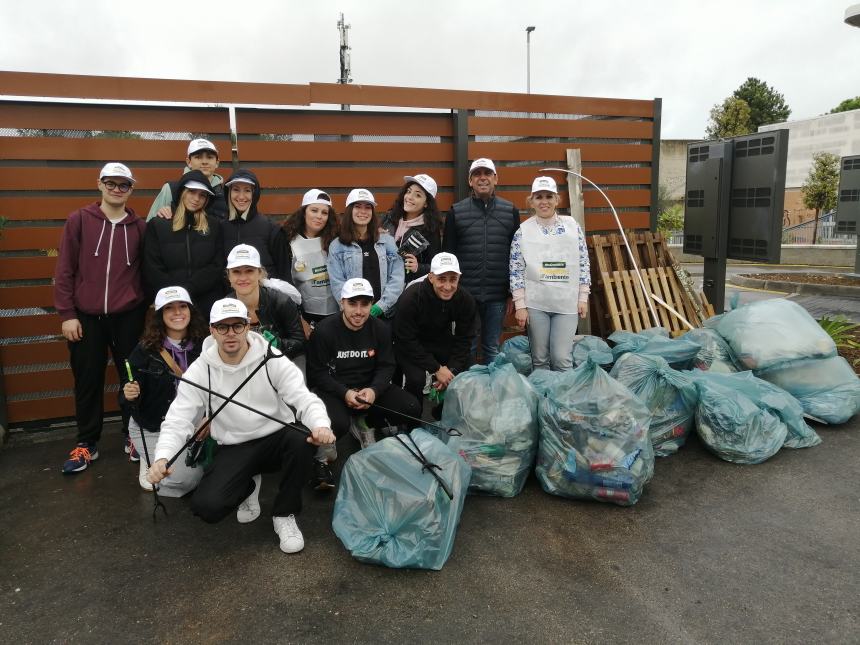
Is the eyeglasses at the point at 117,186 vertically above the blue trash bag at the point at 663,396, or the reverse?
the eyeglasses at the point at 117,186

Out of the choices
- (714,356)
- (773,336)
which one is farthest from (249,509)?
(773,336)

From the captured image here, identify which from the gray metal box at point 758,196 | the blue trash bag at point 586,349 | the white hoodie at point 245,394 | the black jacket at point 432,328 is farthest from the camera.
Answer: the gray metal box at point 758,196

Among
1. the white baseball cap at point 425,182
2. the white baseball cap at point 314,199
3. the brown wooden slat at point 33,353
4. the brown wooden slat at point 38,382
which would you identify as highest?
the white baseball cap at point 425,182

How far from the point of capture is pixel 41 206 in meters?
4.52

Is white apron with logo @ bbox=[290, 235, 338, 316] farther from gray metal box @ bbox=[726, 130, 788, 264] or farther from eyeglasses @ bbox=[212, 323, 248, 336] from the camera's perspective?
gray metal box @ bbox=[726, 130, 788, 264]

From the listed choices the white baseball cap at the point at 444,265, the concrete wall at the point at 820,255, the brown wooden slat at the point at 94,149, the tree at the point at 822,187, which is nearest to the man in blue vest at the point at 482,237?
the white baseball cap at the point at 444,265

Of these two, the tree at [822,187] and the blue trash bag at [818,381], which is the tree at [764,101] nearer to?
the tree at [822,187]

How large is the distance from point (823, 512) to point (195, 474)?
11.3 feet

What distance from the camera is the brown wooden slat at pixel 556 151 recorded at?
557cm

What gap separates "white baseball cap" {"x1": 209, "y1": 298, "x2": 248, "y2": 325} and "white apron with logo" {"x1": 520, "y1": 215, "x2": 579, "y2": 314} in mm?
2253

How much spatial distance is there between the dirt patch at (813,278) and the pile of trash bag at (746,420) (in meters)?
9.28

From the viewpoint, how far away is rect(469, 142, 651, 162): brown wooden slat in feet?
18.3

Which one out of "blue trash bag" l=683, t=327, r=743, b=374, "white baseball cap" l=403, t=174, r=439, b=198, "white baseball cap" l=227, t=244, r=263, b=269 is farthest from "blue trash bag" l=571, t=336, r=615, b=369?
"white baseball cap" l=227, t=244, r=263, b=269

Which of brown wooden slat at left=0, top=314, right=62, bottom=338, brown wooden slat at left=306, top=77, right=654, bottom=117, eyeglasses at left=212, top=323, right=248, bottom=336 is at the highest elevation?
brown wooden slat at left=306, top=77, right=654, bottom=117
